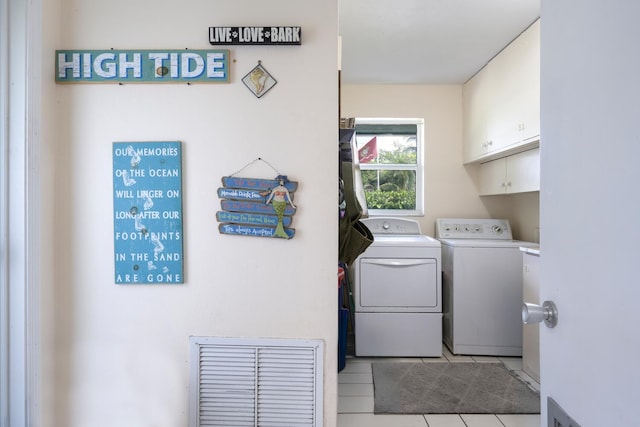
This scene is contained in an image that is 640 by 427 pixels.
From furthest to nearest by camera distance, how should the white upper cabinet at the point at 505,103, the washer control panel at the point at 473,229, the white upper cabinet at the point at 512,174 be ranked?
1. the washer control panel at the point at 473,229
2. the white upper cabinet at the point at 512,174
3. the white upper cabinet at the point at 505,103

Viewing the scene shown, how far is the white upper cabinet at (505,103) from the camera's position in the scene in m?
2.36

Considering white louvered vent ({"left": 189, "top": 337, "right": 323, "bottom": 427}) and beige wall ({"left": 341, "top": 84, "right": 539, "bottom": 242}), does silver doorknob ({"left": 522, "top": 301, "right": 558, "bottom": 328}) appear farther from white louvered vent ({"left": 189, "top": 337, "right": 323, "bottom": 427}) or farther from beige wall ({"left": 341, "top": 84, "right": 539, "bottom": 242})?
beige wall ({"left": 341, "top": 84, "right": 539, "bottom": 242})

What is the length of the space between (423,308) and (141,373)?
79.7 inches

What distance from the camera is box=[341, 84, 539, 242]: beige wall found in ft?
11.2

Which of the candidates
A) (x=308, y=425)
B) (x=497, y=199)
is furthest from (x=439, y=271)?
(x=308, y=425)

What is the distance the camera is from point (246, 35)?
4.50ft

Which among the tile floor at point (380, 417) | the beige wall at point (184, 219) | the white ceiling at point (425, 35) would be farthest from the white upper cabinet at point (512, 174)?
the beige wall at point (184, 219)

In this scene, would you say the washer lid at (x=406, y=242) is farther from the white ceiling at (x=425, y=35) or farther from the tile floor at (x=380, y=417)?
the white ceiling at (x=425, y=35)

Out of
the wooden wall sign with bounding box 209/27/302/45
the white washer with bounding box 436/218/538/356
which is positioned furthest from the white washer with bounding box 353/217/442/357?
the wooden wall sign with bounding box 209/27/302/45

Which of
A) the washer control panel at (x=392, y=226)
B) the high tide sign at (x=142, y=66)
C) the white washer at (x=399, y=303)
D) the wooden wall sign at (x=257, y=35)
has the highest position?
the wooden wall sign at (x=257, y=35)

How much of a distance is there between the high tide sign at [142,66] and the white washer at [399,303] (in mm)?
1803

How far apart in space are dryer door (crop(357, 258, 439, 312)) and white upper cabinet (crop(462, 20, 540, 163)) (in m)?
1.11

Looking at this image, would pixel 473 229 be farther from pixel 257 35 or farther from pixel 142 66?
pixel 142 66

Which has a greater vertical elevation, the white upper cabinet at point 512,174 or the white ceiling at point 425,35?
the white ceiling at point 425,35
